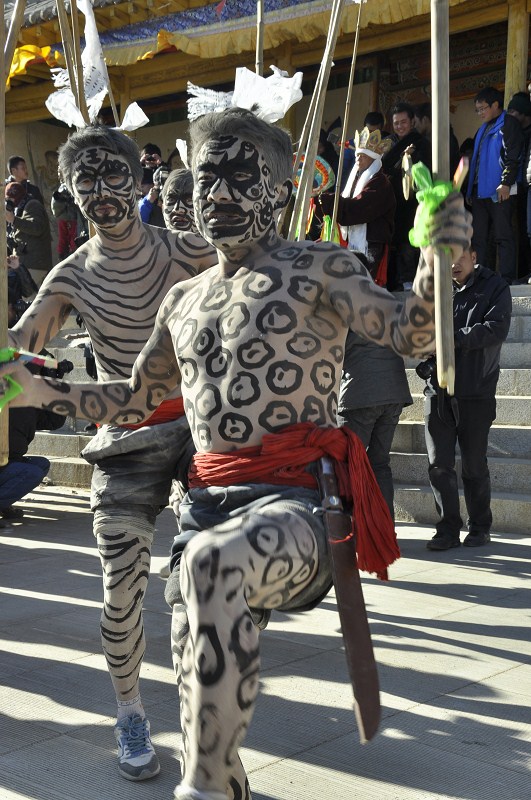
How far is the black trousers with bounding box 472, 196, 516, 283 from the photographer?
913cm

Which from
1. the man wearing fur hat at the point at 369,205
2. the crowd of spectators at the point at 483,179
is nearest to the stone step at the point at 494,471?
the man wearing fur hat at the point at 369,205

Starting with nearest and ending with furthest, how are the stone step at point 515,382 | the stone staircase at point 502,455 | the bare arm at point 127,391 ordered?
1. the bare arm at point 127,391
2. the stone staircase at point 502,455
3. the stone step at point 515,382

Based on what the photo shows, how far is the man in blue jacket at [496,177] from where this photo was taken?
8.76 metres

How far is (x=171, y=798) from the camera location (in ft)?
9.89

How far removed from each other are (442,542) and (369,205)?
11.3ft

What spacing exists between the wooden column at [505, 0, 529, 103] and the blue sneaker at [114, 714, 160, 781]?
8311mm

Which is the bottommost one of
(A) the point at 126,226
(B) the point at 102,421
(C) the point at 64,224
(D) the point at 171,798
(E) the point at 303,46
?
(D) the point at 171,798

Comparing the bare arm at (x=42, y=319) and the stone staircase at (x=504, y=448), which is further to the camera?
the stone staircase at (x=504, y=448)

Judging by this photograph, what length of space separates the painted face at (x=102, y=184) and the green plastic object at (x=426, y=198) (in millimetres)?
1425

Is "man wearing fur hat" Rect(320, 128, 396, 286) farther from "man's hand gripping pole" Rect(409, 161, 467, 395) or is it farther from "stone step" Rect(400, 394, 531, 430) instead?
"man's hand gripping pole" Rect(409, 161, 467, 395)

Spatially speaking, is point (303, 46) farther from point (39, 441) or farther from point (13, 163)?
point (39, 441)

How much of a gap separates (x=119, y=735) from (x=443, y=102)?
6.95 ft

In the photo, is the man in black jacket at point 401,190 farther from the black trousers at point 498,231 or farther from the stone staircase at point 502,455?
the stone staircase at point 502,455

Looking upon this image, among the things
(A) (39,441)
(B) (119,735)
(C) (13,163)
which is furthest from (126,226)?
(C) (13,163)
